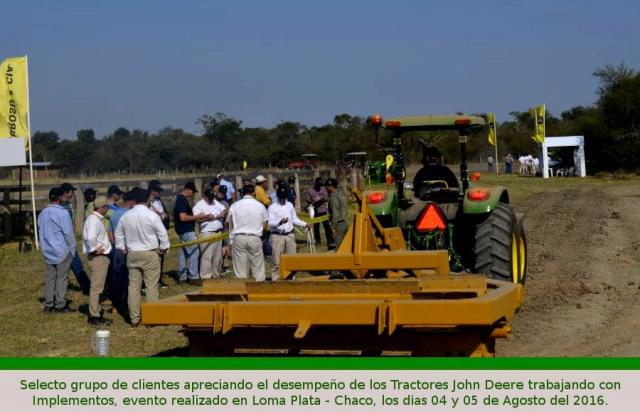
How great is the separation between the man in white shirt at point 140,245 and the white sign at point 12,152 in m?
9.96

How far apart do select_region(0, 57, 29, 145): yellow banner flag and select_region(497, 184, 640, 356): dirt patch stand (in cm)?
1101

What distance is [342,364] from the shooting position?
6.87 metres

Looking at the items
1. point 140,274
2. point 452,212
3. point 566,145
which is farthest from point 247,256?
point 566,145

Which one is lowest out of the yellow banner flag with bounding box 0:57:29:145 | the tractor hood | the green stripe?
the green stripe

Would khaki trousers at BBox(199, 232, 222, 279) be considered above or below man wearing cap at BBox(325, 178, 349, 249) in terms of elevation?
below

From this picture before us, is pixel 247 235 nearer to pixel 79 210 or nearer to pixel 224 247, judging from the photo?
pixel 224 247

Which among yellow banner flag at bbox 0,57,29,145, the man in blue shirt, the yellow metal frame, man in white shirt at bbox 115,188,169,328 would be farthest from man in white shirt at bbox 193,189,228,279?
yellow banner flag at bbox 0,57,29,145

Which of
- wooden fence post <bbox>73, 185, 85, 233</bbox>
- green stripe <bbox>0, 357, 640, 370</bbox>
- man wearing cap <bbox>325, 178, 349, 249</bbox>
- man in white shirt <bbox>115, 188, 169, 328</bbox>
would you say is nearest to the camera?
green stripe <bbox>0, 357, 640, 370</bbox>

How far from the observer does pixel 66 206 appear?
48.2ft

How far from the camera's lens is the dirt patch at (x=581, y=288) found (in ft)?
32.0

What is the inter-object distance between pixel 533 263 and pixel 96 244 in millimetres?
7088

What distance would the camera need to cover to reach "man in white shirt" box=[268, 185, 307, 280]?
15.3m

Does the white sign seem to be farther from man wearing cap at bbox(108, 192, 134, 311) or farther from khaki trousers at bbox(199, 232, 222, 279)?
man wearing cap at bbox(108, 192, 134, 311)

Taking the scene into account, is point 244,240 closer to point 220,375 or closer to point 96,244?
point 96,244
